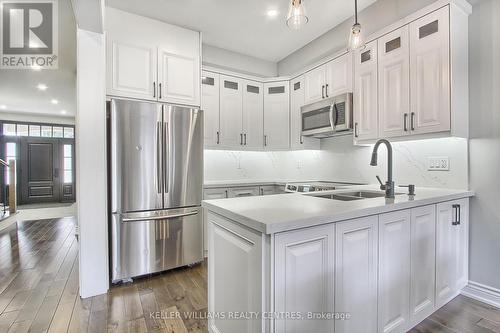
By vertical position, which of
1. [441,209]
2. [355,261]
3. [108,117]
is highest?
[108,117]

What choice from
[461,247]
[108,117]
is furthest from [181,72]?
[461,247]

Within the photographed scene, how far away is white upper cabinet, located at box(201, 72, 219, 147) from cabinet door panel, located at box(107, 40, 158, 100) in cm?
73

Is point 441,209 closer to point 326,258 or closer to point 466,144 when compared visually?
point 466,144

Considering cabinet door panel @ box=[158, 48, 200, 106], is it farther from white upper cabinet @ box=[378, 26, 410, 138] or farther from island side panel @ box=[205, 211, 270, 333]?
white upper cabinet @ box=[378, 26, 410, 138]

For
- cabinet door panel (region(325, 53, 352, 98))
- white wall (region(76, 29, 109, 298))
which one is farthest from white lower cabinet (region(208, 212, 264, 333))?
cabinet door panel (region(325, 53, 352, 98))

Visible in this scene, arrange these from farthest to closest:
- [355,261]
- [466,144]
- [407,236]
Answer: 1. [466,144]
2. [407,236]
3. [355,261]

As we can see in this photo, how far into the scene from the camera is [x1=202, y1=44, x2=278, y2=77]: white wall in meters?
3.68

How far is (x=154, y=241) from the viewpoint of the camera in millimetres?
2584

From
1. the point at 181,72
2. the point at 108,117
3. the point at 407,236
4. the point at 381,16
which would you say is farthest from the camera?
the point at 181,72

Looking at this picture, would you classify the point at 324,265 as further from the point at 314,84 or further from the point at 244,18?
the point at 244,18

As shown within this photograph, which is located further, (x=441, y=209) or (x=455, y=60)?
(x=455, y=60)

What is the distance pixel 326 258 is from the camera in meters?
1.21

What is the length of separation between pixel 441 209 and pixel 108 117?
9.93 feet

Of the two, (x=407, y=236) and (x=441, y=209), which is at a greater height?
(x=441, y=209)
